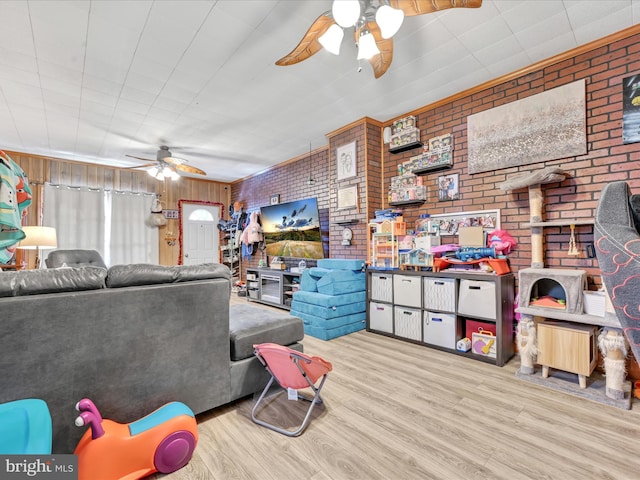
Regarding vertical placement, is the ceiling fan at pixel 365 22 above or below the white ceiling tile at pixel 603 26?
below

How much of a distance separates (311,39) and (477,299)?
8.01 ft

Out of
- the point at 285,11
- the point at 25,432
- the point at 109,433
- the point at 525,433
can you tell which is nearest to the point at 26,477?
the point at 25,432

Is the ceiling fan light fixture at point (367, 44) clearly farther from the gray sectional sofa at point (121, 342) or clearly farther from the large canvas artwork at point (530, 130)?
the large canvas artwork at point (530, 130)

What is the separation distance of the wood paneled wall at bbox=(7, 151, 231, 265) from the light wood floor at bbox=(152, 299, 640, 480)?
520cm

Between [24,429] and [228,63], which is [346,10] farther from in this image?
[24,429]

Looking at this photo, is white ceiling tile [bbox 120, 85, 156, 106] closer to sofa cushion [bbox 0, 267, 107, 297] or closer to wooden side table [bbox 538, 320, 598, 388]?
sofa cushion [bbox 0, 267, 107, 297]

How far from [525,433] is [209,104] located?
3.91 metres

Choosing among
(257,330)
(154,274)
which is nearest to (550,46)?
(257,330)

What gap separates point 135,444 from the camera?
1.28m

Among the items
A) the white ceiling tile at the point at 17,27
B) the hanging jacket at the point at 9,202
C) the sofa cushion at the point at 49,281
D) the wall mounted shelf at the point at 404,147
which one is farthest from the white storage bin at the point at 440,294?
the white ceiling tile at the point at 17,27

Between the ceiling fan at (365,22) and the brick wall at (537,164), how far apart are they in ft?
5.07

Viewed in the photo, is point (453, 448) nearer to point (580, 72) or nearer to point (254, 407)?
point (254, 407)

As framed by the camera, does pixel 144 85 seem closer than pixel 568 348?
No

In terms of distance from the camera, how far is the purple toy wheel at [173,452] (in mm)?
1334
